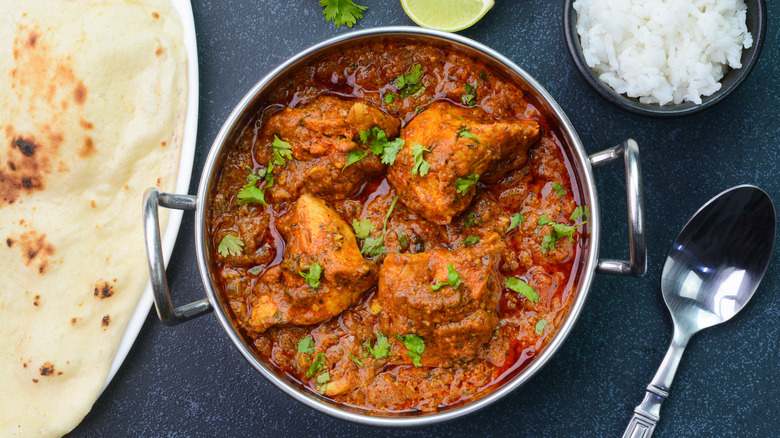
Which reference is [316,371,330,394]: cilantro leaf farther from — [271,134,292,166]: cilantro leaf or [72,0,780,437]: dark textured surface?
[271,134,292,166]: cilantro leaf

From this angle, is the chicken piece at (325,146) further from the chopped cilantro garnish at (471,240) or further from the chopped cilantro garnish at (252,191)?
the chopped cilantro garnish at (471,240)

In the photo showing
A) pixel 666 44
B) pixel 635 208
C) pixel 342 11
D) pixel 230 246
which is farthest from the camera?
pixel 342 11

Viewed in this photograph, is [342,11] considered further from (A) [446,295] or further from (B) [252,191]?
(A) [446,295]

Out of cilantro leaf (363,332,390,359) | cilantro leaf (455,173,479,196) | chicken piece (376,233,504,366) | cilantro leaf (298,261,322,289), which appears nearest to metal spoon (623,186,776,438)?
chicken piece (376,233,504,366)

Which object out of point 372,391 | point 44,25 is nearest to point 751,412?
point 372,391

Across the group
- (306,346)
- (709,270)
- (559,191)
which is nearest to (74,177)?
(306,346)

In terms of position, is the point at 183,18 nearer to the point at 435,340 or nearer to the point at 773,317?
the point at 435,340

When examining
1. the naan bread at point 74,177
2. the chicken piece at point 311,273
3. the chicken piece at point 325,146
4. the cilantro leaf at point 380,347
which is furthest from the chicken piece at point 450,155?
the naan bread at point 74,177
